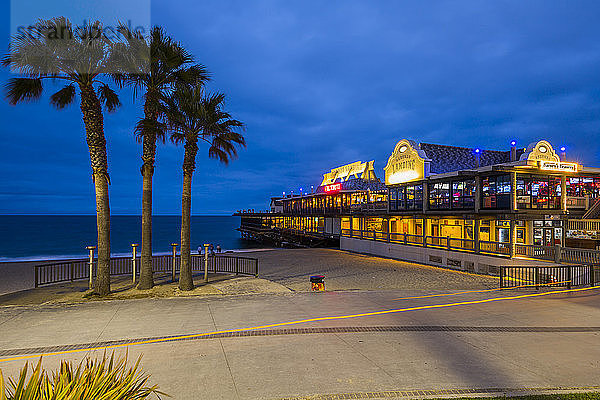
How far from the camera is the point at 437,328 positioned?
886cm

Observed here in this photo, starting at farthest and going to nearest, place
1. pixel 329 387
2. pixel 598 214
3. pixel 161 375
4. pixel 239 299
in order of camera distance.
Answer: pixel 598 214, pixel 239 299, pixel 161 375, pixel 329 387

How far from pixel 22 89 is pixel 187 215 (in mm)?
7389

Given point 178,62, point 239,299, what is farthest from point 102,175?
point 239,299

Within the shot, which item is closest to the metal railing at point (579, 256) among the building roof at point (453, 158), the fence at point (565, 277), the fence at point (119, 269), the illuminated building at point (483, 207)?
the illuminated building at point (483, 207)

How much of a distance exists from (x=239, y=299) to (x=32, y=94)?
10.8m

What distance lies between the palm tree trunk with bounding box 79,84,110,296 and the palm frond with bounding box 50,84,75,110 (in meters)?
0.67

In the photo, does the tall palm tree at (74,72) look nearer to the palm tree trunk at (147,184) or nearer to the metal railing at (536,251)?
the palm tree trunk at (147,184)

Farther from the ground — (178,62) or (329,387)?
(178,62)

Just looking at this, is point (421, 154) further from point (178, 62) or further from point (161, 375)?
point (161, 375)

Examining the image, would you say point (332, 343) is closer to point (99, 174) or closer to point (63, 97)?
point (99, 174)

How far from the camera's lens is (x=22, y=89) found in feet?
40.1

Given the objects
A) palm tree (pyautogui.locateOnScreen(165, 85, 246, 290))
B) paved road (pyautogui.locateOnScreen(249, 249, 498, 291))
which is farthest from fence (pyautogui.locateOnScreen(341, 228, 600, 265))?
palm tree (pyautogui.locateOnScreen(165, 85, 246, 290))

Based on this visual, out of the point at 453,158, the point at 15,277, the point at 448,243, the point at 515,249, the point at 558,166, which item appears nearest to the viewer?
the point at 15,277

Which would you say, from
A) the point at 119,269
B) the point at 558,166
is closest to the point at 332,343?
the point at 119,269
